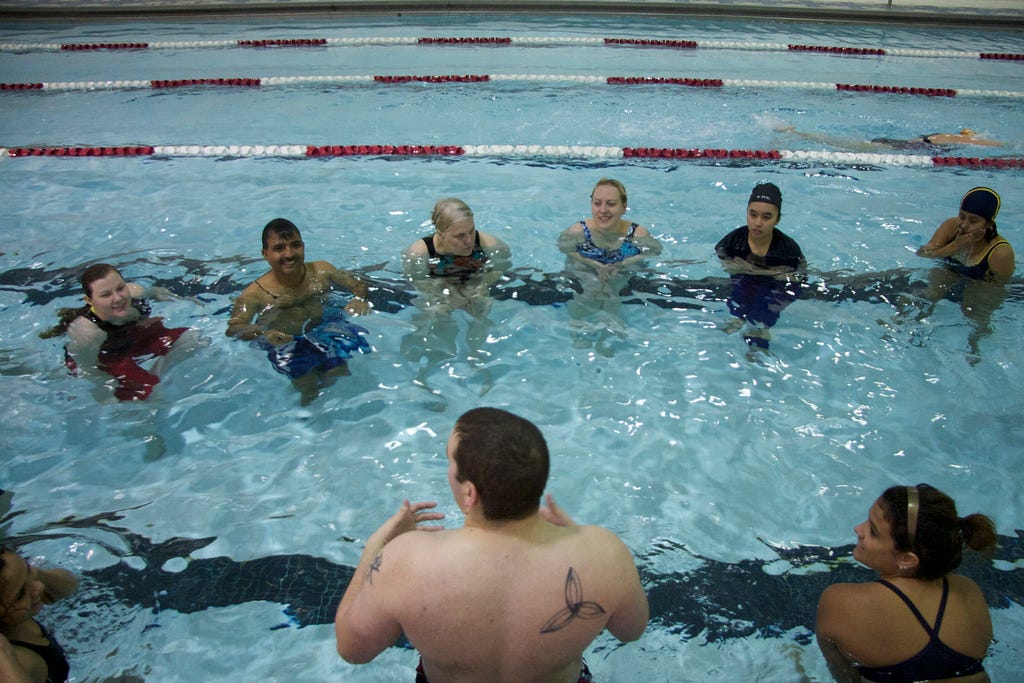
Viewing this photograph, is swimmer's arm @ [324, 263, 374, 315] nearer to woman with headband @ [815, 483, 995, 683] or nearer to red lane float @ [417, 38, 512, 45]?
woman with headband @ [815, 483, 995, 683]

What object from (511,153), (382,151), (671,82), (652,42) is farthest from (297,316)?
(652,42)

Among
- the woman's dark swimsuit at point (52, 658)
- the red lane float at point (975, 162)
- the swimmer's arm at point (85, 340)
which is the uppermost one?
the red lane float at point (975, 162)

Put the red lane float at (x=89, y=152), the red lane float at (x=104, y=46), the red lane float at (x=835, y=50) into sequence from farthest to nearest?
the red lane float at (x=835, y=50), the red lane float at (x=104, y=46), the red lane float at (x=89, y=152)

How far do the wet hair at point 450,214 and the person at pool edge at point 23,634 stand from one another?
2.80 meters

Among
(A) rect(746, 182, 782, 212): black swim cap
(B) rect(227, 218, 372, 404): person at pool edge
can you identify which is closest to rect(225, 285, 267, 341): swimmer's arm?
(B) rect(227, 218, 372, 404): person at pool edge

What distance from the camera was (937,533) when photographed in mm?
2182

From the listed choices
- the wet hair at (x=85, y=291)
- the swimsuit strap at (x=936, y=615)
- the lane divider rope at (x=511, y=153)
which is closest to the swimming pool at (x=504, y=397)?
the lane divider rope at (x=511, y=153)

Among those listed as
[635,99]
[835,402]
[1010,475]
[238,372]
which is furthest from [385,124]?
[1010,475]

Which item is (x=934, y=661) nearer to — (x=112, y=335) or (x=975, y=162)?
(x=112, y=335)

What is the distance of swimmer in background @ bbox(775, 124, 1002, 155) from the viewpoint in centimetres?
830

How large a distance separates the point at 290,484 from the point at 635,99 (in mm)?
8177

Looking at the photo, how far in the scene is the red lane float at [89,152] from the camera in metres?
8.02

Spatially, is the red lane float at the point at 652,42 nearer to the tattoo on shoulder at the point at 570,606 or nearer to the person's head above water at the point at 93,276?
the person's head above water at the point at 93,276

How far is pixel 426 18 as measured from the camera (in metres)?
15.8
